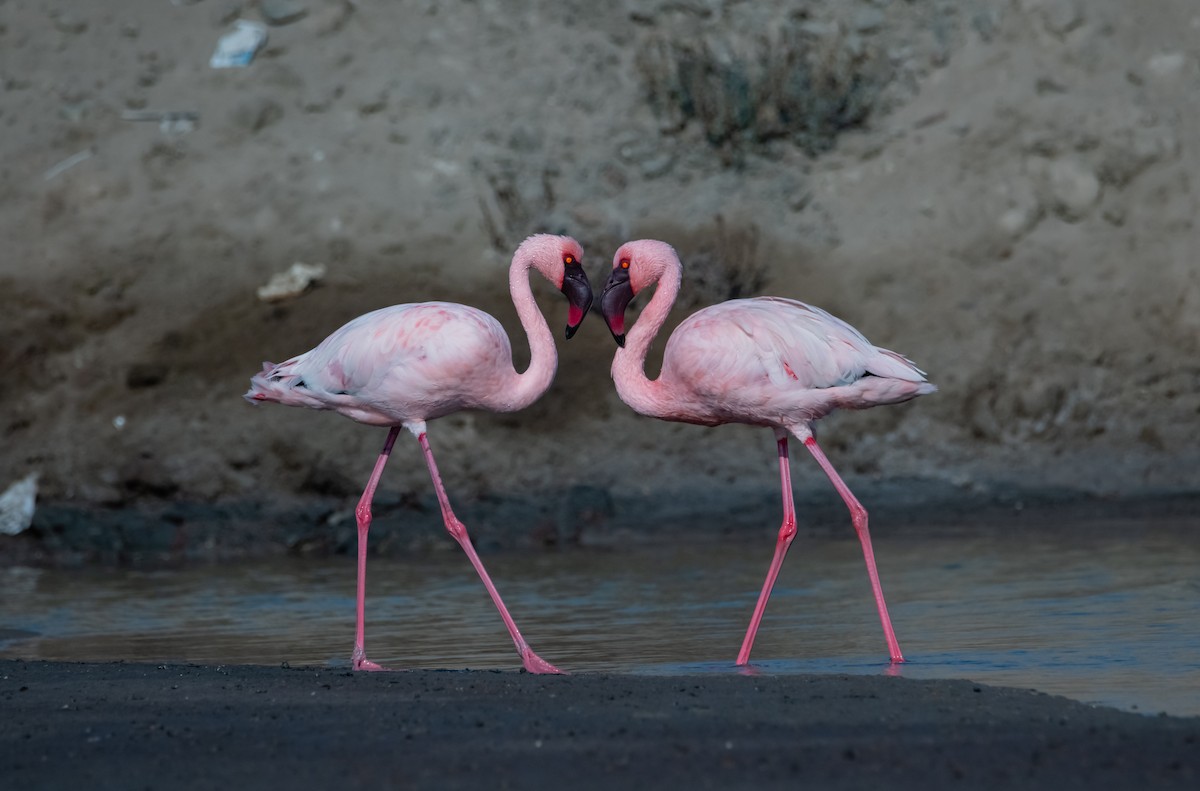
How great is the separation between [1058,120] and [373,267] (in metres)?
5.25

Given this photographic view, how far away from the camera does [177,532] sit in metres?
10.7

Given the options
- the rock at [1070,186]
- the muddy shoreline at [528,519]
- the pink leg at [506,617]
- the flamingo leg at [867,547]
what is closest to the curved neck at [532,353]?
the pink leg at [506,617]

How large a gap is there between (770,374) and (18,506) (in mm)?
6171

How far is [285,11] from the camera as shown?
41.3ft

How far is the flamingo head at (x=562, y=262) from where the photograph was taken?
285 inches

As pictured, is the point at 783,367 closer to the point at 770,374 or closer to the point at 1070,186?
the point at 770,374

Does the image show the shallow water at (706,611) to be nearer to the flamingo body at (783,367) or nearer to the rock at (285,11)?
the flamingo body at (783,367)

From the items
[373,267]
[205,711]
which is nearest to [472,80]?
[373,267]

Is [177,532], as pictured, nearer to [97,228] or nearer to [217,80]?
[97,228]

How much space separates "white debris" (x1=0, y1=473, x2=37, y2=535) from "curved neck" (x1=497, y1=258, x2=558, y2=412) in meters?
4.82

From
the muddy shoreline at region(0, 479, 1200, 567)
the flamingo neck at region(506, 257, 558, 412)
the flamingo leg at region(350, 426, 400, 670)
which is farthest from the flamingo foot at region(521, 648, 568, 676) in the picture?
the muddy shoreline at region(0, 479, 1200, 567)

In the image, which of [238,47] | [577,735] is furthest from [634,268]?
[238,47]

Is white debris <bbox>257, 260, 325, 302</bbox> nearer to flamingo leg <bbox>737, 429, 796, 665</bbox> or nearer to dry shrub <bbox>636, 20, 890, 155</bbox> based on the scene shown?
dry shrub <bbox>636, 20, 890, 155</bbox>

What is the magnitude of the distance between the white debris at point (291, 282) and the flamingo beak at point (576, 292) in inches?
185
